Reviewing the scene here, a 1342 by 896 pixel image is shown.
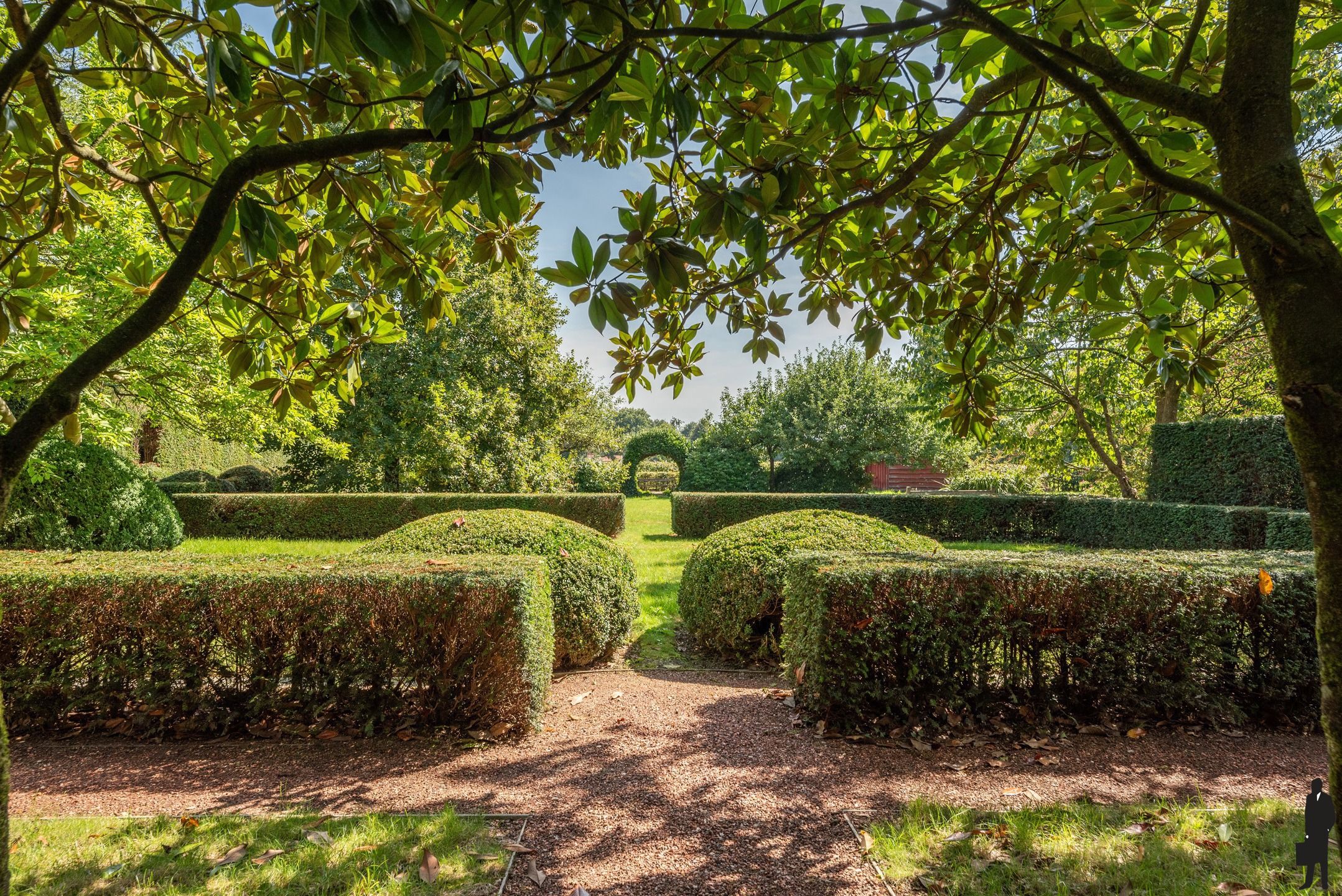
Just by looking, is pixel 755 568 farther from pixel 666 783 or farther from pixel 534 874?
pixel 534 874

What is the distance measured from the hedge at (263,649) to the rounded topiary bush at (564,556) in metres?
1.36

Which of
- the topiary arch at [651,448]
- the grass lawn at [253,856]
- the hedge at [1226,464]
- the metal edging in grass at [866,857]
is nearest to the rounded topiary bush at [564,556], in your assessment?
the grass lawn at [253,856]

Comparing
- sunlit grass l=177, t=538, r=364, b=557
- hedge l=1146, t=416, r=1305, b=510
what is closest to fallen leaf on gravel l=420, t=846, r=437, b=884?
sunlit grass l=177, t=538, r=364, b=557

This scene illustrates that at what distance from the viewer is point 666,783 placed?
130 inches

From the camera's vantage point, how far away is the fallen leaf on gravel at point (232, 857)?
2.43 metres

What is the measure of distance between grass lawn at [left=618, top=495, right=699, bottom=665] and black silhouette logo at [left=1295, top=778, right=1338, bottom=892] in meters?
5.03

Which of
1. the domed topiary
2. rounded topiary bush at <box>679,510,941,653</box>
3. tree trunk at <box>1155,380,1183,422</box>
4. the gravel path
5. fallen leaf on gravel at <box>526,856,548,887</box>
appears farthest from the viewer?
the domed topiary

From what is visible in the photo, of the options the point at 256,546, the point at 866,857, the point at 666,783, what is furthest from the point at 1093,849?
the point at 256,546

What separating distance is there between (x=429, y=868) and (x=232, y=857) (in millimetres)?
847

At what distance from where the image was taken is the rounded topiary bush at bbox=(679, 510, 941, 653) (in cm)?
565

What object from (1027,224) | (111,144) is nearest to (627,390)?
(1027,224)

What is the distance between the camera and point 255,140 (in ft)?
6.66

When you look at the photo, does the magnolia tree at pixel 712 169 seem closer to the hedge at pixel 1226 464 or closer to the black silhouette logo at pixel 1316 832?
the black silhouette logo at pixel 1316 832

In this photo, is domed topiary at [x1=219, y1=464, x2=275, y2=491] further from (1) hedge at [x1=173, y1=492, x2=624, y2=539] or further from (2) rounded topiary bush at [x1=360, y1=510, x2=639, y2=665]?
(2) rounded topiary bush at [x1=360, y1=510, x2=639, y2=665]
